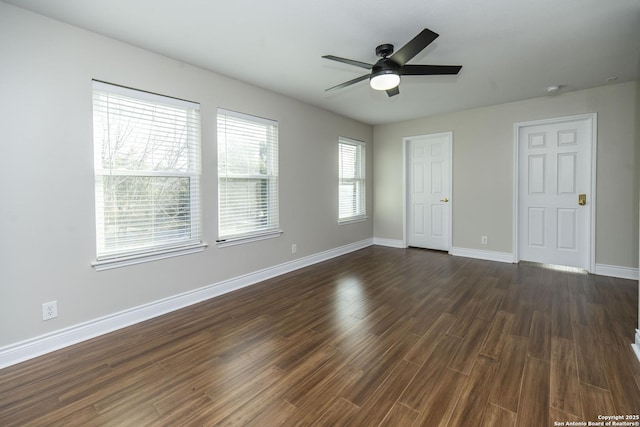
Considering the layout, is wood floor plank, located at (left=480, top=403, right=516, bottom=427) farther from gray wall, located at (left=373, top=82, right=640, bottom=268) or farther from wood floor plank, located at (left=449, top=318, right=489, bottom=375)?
gray wall, located at (left=373, top=82, right=640, bottom=268)

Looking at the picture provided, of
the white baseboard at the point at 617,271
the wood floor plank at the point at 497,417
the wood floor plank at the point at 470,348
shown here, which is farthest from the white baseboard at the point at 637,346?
the white baseboard at the point at 617,271

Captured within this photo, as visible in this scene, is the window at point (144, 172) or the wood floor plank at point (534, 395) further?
the window at point (144, 172)

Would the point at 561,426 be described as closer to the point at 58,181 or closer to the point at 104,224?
the point at 104,224

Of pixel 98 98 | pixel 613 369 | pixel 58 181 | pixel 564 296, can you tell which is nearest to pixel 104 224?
pixel 58 181

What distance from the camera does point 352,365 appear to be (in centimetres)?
205

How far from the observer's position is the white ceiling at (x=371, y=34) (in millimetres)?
2186

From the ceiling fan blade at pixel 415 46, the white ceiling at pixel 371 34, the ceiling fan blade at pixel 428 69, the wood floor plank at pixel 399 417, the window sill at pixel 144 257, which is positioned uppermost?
the white ceiling at pixel 371 34

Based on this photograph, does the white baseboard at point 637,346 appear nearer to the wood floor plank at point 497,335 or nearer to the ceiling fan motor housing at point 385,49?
the wood floor plank at point 497,335

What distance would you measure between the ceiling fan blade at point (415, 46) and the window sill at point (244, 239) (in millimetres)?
2573

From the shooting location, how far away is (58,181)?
233cm

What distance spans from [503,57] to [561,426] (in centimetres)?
317

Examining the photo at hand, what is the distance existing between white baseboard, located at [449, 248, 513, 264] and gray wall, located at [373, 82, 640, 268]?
8cm

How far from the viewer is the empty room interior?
183cm

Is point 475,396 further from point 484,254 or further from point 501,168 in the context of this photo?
point 501,168
